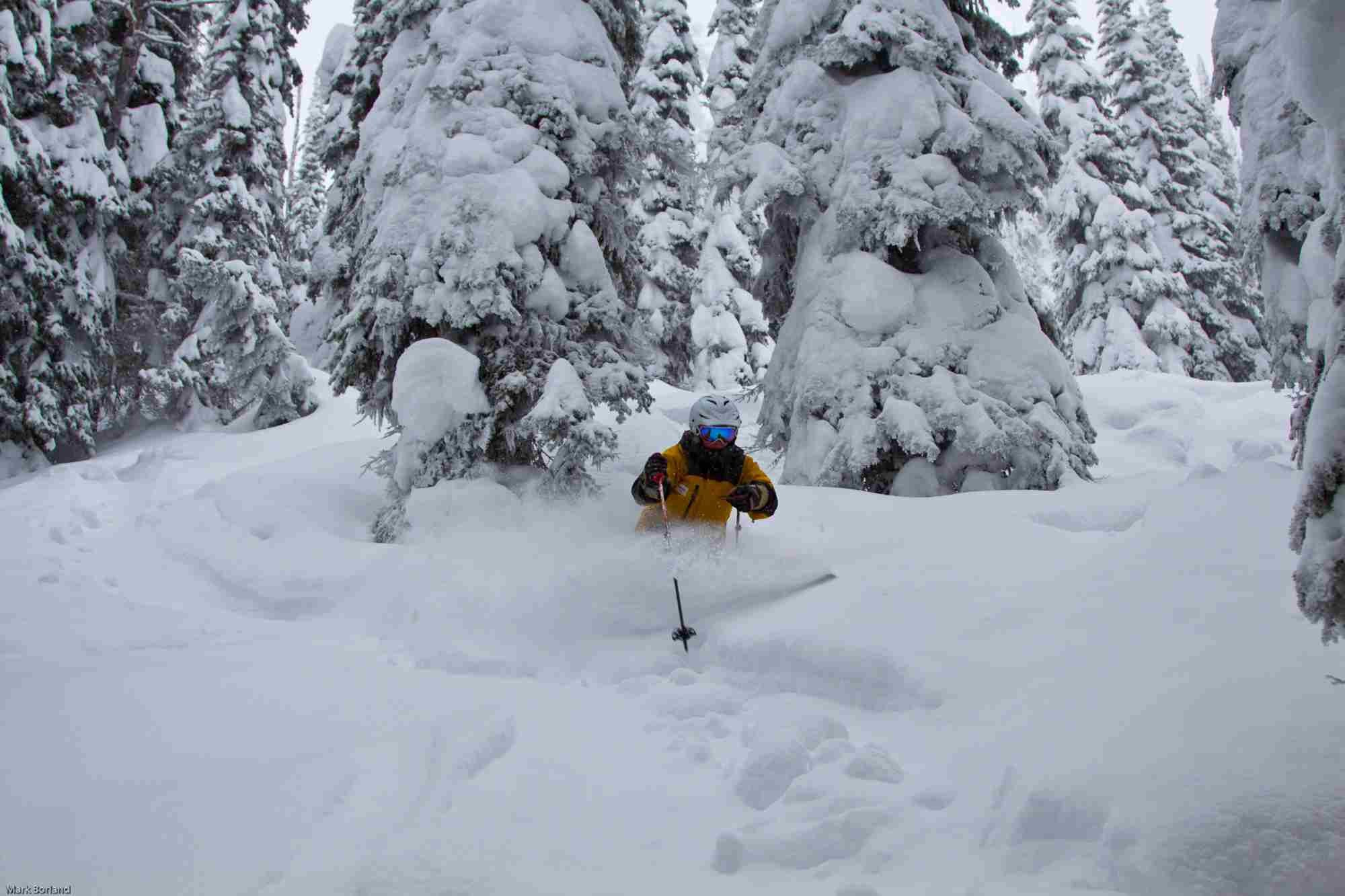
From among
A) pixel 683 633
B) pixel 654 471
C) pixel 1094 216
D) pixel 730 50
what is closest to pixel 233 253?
pixel 730 50

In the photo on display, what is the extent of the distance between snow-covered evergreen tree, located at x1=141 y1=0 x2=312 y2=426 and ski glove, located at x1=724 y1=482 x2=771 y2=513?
14.7m

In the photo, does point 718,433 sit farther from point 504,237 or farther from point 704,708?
point 504,237

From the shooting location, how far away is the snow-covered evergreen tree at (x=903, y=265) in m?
8.03

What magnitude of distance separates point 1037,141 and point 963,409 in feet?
10.3

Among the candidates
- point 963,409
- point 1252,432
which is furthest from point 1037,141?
point 1252,432

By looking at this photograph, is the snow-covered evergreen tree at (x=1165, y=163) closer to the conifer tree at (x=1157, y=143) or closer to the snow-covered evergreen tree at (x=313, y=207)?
the conifer tree at (x=1157, y=143)

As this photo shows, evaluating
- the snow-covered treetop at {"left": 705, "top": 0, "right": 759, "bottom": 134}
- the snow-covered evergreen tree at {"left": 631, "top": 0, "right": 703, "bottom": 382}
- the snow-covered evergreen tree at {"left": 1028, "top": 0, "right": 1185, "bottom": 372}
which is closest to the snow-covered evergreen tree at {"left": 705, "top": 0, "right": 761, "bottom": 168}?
the snow-covered treetop at {"left": 705, "top": 0, "right": 759, "bottom": 134}

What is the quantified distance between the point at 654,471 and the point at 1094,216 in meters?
22.2

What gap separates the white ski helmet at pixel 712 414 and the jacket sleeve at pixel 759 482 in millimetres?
363

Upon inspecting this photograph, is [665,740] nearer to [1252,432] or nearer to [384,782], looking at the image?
[384,782]

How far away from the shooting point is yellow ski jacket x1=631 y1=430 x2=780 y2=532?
6215 millimetres

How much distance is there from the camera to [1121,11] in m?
25.9

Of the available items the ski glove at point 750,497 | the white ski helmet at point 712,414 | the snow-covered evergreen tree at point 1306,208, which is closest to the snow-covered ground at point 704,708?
the ski glove at point 750,497

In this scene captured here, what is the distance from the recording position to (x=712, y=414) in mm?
6055
